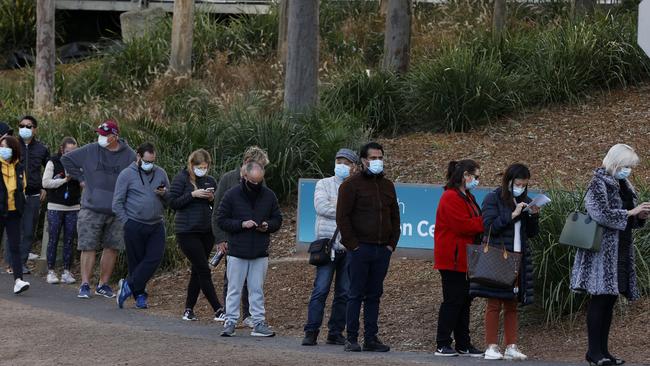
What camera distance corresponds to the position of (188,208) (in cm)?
1356

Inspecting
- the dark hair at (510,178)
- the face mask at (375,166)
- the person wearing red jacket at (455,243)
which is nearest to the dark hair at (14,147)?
the face mask at (375,166)

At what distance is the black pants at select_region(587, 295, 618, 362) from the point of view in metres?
10.5

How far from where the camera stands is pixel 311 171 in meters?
17.5

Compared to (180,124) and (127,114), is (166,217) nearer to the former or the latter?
(180,124)

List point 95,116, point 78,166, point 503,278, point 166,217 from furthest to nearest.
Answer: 1. point 95,116
2. point 166,217
3. point 78,166
4. point 503,278

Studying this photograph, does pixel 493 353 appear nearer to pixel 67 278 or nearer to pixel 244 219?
pixel 244 219

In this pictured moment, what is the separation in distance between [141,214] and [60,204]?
233 centimetres

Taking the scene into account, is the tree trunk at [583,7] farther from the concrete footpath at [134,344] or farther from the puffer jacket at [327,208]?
the puffer jacket at [327,208]

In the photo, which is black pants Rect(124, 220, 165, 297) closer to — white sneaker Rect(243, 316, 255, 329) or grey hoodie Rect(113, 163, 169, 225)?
grey hoodie Rect(113, 163, 169, 225)

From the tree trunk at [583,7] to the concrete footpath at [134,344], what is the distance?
30.9 ft

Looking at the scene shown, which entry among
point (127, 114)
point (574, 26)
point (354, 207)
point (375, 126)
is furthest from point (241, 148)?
point (354, 207)

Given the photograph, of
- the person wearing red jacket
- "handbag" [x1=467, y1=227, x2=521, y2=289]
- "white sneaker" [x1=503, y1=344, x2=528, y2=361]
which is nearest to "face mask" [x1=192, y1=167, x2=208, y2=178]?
the person wearing red jacket

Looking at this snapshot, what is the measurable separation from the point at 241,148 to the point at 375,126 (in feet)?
8.08

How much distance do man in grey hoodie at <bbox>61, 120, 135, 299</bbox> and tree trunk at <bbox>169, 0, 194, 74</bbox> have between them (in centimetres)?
866
